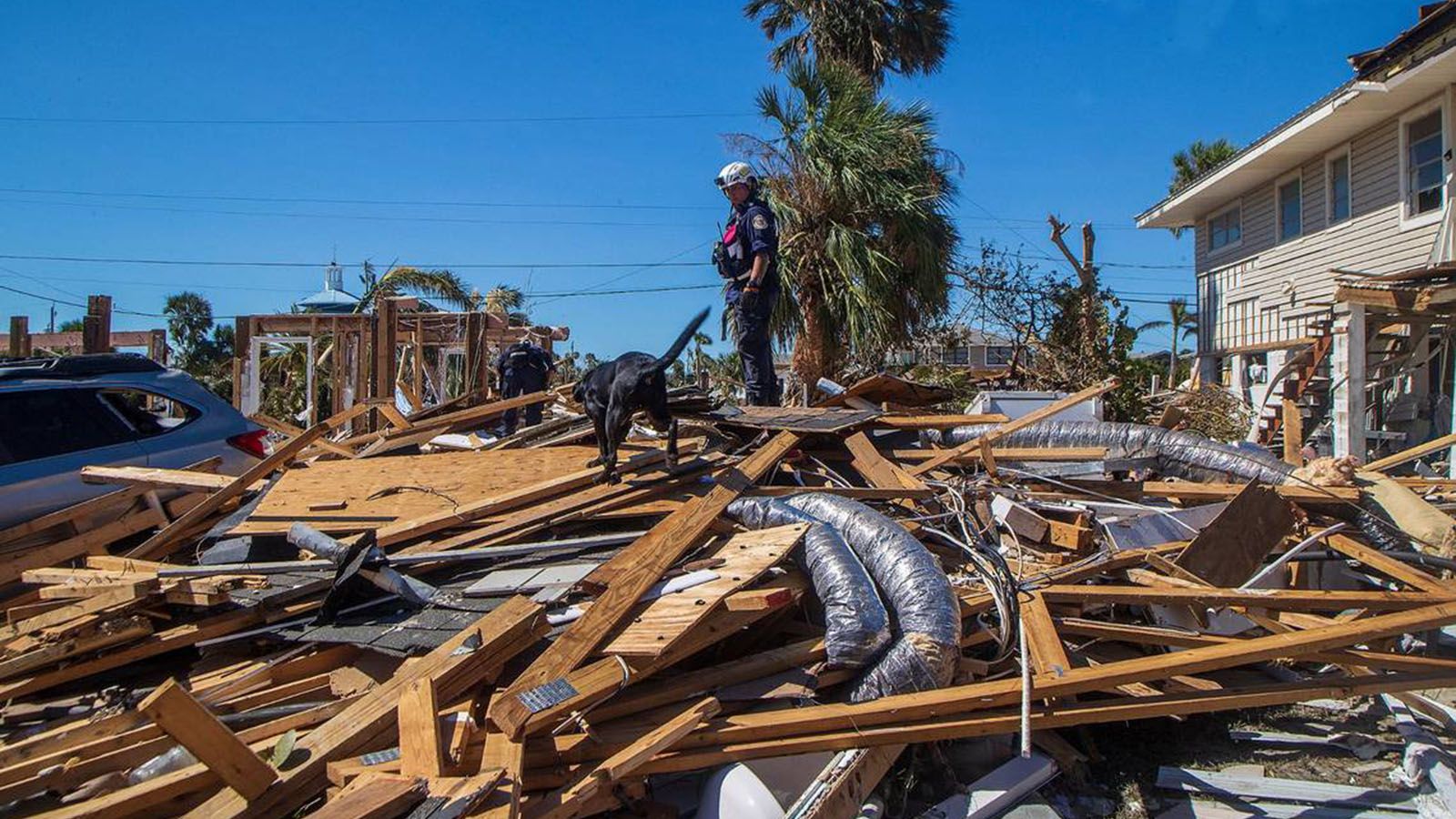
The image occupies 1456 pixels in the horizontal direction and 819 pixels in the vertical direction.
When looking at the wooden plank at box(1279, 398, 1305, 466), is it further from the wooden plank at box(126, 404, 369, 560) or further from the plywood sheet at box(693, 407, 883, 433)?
the wooden plank at box(126, 404, 369, 560)

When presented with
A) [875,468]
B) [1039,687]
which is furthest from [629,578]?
[875,468]

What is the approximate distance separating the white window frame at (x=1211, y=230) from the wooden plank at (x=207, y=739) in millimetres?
18717

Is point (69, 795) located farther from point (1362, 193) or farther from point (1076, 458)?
point (1362, 193)

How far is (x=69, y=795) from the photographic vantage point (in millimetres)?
2908

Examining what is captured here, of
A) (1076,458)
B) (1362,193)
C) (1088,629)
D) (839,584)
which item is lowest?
(1088,629)

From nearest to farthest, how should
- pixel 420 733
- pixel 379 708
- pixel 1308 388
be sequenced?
pixel 420 733 < pixel 379 708 < pixel 1308 388

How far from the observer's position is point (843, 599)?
3482mm

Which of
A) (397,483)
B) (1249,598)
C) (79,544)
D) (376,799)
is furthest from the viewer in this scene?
(397,483)

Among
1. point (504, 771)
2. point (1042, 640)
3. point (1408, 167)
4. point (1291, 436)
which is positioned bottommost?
point (504, 771)

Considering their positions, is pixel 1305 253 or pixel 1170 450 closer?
pixel 1170 450

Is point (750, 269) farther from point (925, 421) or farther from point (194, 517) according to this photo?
point (194, 517)

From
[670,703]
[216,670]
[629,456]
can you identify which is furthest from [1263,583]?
[216,670]

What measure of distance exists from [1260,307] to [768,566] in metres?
15.6

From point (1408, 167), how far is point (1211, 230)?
656 centimetres
